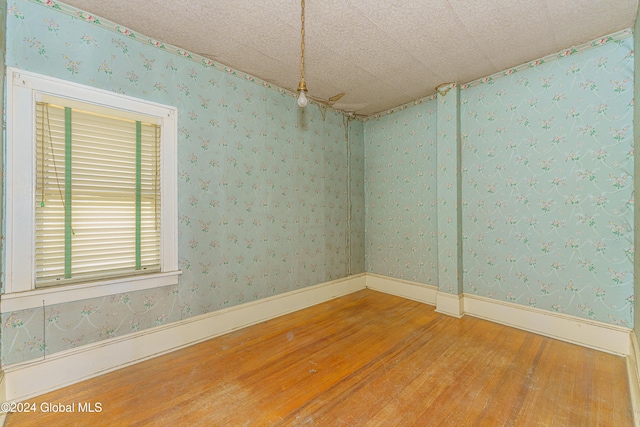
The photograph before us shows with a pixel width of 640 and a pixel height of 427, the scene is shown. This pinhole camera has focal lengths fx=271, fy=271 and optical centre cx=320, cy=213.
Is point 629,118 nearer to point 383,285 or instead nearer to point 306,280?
point 383,285

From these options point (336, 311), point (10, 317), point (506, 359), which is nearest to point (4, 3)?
point (10, 317)

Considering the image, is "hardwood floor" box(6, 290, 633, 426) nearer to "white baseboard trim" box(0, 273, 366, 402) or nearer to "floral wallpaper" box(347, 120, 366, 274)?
"white baseboard trim" box(0, 273, 366, 402)

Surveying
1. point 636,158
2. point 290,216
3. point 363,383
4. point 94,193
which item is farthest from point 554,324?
point 94,193

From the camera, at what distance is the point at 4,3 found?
1660 mm

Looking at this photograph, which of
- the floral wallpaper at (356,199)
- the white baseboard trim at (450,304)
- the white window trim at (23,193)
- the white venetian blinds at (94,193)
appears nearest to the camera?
the white window trim at (23,193)

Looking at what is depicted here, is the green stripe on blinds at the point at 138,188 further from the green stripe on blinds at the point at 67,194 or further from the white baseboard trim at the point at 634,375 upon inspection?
the white baseboard trim at the point at 634,375

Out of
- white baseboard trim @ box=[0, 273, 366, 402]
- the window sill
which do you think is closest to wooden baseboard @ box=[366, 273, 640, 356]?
white baseboard trim @ box=[0, 273, 366, 402]

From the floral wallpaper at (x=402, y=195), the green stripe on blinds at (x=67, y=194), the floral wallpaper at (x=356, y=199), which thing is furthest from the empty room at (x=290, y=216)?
the floral wallpaper at (x=356, y=199)

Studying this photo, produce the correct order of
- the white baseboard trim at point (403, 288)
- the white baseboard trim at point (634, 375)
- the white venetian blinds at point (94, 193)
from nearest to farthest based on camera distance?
the white baseboard trim at point (634, 375), the white venetian blinds at point (94, 193), the white baseboard trim at point (403, 288)

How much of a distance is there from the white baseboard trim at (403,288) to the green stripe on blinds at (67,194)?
3351 mm

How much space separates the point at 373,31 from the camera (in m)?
2.12

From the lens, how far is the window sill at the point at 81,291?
Answer: 168cm

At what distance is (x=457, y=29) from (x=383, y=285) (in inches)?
119

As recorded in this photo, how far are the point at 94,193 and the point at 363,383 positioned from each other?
2341 millimetres
